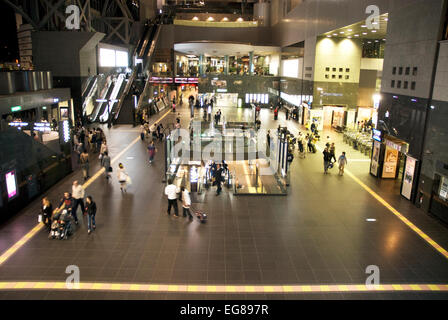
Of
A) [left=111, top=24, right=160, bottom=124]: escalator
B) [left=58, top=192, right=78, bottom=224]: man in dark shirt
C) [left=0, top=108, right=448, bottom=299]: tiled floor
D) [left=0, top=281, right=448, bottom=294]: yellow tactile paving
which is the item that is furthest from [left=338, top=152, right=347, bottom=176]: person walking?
[left=111, top=24, right=160, bottom=124]: escalator

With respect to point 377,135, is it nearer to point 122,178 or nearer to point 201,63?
point 122,178

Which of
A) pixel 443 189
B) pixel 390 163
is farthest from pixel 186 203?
pixel 390 163

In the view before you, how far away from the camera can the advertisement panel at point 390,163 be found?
1515 centimetres

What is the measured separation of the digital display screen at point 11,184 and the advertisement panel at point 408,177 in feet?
44.3

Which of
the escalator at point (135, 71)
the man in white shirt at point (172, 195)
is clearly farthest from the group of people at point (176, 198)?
the escalator at point (135, 71)

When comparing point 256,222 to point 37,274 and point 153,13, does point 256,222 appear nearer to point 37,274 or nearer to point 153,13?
point 37,274

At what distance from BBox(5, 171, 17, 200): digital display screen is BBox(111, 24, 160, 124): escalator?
18.8 metres

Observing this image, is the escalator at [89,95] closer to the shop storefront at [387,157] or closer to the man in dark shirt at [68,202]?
the man in dark shirt at [68,202]

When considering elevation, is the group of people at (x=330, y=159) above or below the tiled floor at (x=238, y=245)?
above

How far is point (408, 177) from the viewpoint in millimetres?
12805

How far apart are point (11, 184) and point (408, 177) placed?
13584 millimetres

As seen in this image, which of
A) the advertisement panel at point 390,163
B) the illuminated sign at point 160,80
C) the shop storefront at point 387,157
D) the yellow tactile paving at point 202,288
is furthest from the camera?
the illuminated sign at point 160,80

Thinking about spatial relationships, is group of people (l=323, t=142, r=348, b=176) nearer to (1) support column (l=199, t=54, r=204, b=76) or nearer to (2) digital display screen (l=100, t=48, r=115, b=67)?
(2) digital display screen (l=100, t=48, r=115, b=67)
